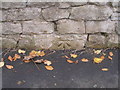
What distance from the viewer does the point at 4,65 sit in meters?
2.42

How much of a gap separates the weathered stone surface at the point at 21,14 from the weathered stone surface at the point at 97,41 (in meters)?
0.84

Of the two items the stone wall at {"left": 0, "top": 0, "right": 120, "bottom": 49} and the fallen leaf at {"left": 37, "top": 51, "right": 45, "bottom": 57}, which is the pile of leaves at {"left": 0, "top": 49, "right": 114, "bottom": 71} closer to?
the fallen leaf at {"left": 37, "top": 51, "right": 45, "bottom": 57}

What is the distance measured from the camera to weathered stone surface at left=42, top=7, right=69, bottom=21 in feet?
8.39

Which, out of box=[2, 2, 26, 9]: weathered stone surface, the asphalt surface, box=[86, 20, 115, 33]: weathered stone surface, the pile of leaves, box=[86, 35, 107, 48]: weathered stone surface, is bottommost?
the asphalt surface

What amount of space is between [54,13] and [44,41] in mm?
→ 447

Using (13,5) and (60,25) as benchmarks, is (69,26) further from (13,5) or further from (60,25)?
(13,5)

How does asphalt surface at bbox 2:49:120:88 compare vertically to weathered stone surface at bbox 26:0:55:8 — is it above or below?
below

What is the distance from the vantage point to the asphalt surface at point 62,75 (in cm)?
210

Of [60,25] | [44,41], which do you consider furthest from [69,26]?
[44,41]

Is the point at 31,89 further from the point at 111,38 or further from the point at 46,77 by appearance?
the point at 111,38

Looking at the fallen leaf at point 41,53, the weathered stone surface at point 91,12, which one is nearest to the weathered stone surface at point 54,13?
the weathered stone surface at point 91,12

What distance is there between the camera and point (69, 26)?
8.76ft

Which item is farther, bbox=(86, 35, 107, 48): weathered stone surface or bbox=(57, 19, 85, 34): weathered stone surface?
bbox=(86, 35, 107, 48): weathered stone surface

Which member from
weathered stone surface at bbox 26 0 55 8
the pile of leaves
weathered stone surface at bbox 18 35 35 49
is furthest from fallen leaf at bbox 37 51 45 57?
weathered stone surface at bbox 26 0 55 8
